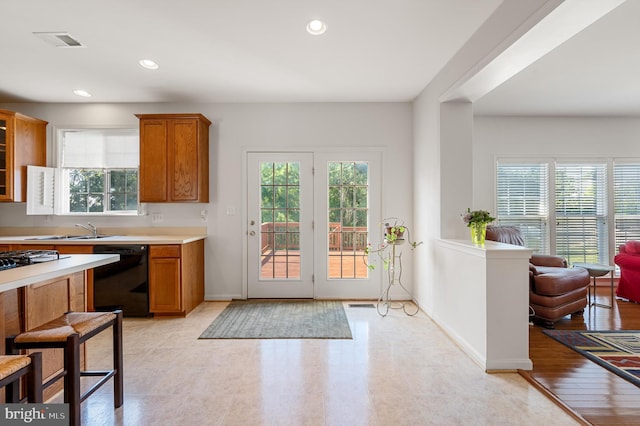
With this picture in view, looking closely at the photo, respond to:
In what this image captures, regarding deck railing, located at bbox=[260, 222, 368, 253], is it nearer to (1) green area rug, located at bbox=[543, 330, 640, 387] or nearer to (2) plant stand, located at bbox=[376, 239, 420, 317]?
(2) plant stand, located at bbox=[376, 239, 420, 317]

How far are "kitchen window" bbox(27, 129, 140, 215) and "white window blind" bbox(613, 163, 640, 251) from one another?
279 inches

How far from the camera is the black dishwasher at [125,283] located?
12.0ft

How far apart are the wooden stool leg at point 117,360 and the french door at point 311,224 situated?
238 cm

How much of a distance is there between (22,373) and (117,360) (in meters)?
0.71

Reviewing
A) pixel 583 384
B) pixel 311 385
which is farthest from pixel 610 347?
pixel 311 385

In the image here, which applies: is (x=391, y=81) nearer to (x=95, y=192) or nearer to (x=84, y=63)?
(x=84, y=63)

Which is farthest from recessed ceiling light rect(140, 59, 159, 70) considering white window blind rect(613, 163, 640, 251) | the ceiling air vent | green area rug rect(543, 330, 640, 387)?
white window blind rect(613, 163, 640, 251)

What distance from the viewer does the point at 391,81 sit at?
3.66 metres

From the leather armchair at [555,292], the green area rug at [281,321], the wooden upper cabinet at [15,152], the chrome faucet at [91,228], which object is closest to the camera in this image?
the green area rug at [281,321]

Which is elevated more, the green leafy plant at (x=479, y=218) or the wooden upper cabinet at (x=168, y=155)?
the wooden upper cabinet at (x=168, y=155)

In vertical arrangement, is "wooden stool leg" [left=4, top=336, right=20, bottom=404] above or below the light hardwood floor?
above

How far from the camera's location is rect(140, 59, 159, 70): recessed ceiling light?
319 centimetres

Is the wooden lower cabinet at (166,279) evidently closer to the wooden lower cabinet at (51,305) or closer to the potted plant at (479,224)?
the wooden lower cabinet at (51,305)

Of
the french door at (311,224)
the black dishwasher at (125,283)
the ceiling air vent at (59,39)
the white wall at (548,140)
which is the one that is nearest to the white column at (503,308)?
the french door at (311,224)
